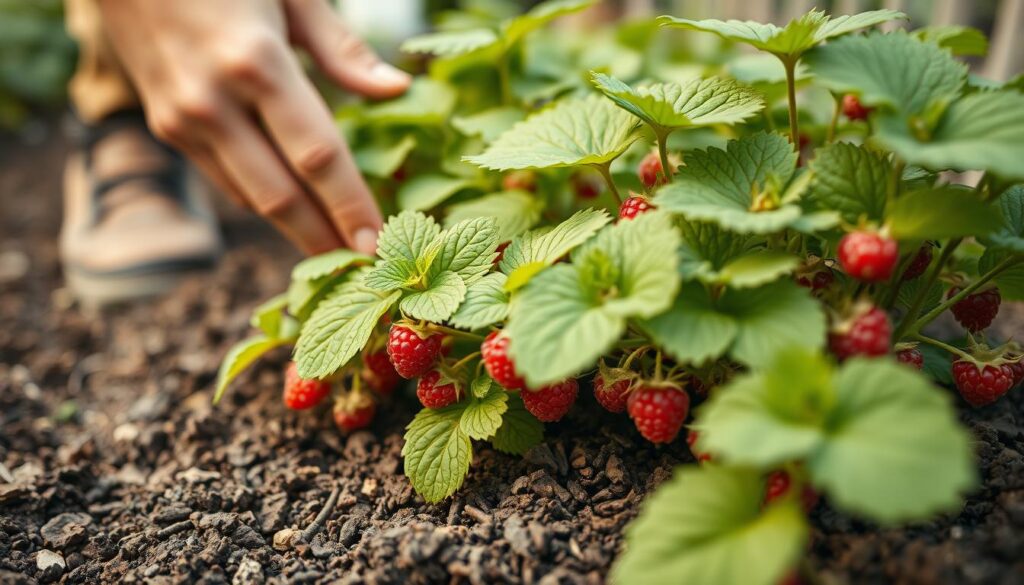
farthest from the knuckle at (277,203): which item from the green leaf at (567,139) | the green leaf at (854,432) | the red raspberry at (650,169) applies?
the green leaf at (854,432)

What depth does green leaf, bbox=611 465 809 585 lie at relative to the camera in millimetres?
769

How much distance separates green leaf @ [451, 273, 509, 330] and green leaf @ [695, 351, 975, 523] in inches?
12.7

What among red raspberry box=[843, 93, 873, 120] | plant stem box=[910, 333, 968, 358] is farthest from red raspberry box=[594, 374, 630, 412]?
red raspberry box=[843, 93, 873, 120]

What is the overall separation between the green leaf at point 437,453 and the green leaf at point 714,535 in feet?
1.22

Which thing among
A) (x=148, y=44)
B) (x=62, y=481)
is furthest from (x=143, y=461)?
(x=148, y=44)

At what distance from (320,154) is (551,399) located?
690 mm

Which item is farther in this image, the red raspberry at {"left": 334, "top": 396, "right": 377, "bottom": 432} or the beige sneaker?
the beige sneaker

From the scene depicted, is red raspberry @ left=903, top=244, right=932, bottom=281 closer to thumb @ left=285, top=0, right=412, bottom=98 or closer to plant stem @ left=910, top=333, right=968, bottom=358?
plant stem @ left=910, top=333, right=968, bottom=358

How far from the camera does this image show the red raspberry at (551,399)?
43.6 inches

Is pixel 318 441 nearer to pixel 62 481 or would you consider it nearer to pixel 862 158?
pixel 62 481

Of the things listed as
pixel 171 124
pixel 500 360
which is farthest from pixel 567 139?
pixel 171 124

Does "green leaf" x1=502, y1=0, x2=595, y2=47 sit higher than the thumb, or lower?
higher

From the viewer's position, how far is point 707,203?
Result: 3.20 feet

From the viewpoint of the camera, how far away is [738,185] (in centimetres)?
104
